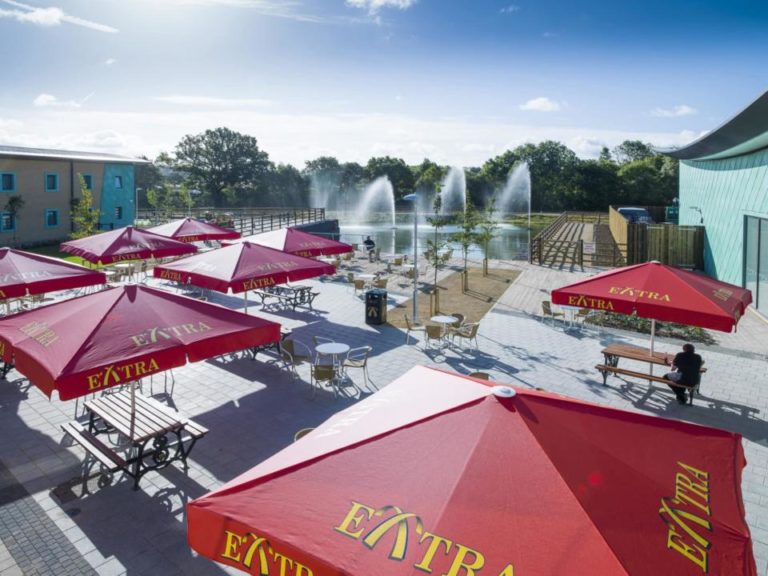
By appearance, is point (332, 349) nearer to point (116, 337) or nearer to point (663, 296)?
point (116, 337)

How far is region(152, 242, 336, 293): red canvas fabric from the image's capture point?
34.5 feet

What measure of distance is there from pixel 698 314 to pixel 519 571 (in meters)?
6.90

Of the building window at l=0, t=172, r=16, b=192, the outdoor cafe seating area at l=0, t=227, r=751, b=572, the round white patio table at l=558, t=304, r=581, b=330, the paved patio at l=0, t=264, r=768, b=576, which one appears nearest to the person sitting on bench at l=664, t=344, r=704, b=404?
the paved patio at l=0, t=264, r=768, b=576

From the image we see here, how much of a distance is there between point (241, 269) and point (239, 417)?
3282 mm

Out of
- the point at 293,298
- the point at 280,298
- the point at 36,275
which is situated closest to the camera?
the point at 36,275

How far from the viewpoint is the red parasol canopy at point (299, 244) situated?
14125 mm

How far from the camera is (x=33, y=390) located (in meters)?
9.86

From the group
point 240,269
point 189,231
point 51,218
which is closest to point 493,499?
point 240,269

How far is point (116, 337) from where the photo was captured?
18.5 feet

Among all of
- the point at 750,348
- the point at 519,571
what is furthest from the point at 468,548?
the point at 750,348

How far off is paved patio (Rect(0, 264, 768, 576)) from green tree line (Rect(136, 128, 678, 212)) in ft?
189

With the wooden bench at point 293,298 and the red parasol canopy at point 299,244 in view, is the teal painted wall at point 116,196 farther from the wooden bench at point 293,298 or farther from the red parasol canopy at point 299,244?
the red parasol canopy at point 299,244

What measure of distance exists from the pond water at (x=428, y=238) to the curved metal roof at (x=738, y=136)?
1088cm

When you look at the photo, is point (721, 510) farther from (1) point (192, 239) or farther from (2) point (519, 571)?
(1) point (192, 239)
